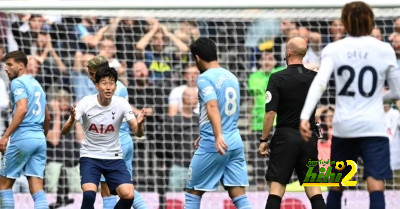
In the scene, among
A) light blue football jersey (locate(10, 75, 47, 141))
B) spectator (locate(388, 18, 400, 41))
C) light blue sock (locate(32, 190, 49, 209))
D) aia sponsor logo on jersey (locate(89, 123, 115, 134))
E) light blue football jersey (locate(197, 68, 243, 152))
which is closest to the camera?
light blue football jersey (locate(197, 68, 243, 152))

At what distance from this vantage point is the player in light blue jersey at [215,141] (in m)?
10.8

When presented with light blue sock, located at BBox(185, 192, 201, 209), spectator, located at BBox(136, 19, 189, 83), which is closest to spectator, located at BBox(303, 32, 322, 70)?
spectator, located at BBox(136, 19, 189, 83)

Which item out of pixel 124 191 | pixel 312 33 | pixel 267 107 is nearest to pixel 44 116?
pixel 124 191

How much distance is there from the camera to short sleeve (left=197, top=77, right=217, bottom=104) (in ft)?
34.6

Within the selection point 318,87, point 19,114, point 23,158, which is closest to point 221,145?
point 318,87

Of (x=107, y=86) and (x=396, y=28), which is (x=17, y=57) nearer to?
(x=107, y=86)

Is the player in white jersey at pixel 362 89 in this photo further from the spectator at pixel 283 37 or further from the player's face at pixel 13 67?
the spectator at pixel 283 37

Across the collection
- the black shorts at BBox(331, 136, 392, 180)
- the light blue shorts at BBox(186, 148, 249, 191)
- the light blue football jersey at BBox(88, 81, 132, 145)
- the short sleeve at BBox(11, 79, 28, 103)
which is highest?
the short sleeve at BBox(11, 79, 28, 103)

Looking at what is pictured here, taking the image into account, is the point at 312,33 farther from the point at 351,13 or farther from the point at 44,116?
the point at 351,13

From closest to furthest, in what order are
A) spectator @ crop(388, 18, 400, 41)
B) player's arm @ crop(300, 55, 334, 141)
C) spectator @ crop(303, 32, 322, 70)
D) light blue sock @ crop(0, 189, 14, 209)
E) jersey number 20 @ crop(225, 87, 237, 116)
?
1. player's arm @ crop(300, 55, 334, 141)
2. jersey number 20 @ crop(225, 87, 237, 116)
3. light blue sock @ crop(0, 189, 14, 209)
4. spectator @ crop(388, 18, 400, 41)
5. spectator @ crop(303, 32, 322, 70)

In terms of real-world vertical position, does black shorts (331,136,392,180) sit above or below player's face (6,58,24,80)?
below

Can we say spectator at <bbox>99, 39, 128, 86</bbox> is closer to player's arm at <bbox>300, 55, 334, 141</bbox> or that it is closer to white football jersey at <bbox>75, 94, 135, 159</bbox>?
white football jersey at <bbox>75, 94, 135, 159</bbox>

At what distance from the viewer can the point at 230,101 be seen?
10852 millimetres

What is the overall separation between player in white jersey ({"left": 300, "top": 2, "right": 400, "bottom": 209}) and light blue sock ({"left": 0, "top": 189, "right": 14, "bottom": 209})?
4903 mm
